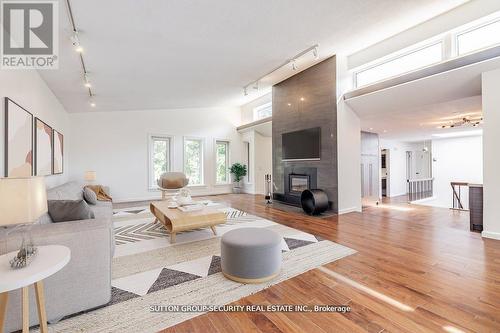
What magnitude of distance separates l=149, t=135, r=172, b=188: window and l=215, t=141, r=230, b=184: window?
175 centimetres

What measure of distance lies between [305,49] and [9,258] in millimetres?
4533

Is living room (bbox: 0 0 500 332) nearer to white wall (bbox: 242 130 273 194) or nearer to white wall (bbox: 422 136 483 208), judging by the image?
white wall (bbox: 242 130 273 194)

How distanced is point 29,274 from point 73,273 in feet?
1.68

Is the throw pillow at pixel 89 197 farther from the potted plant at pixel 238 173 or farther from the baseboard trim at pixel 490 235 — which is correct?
the baseboard trim at pixel 490 235

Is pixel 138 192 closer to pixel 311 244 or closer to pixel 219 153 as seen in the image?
pixel 219 153

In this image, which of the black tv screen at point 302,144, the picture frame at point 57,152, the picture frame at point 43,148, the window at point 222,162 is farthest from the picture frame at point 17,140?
the window at point 222,162

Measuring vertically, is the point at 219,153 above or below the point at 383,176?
above

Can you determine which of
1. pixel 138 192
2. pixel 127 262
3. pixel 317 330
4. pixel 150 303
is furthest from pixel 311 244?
pixel 138 192

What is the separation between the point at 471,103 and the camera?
4430mm

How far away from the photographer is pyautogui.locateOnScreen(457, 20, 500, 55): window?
3053 mm

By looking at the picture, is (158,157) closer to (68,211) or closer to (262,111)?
(262,111)

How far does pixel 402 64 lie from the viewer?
13.3 ft

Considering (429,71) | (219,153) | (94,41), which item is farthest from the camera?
(219,153)

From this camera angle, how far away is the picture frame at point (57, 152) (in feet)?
14.4
